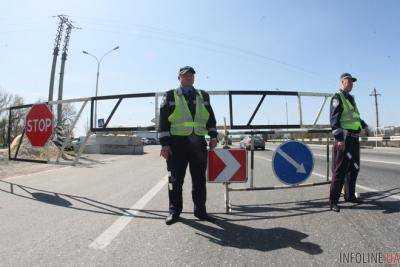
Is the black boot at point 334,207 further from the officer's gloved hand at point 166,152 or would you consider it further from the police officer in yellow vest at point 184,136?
the officer's gloved hand at point 166,152

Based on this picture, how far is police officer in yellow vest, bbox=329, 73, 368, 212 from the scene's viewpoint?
22.4 ft

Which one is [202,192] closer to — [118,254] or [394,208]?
[118,254]

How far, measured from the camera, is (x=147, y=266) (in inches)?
158

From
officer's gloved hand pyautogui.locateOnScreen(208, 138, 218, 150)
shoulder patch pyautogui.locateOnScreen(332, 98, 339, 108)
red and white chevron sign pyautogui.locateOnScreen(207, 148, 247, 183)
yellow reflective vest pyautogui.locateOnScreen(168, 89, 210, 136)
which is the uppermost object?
shoulder patch pyautogui.locateOnScreen(332, 98, 339, 108)

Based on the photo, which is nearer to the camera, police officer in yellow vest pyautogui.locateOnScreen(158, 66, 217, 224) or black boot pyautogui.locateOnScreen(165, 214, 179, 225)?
black boot pyautogui.locateOnScreen(165, 214, 179, 225)

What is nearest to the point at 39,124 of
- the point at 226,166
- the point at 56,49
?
the point at 226,166

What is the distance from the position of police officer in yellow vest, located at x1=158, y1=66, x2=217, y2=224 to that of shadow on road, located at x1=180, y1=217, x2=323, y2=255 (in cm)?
44

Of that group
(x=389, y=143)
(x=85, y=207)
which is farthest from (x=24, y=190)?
(x=389, y=143)

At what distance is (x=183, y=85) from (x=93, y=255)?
8.63ft

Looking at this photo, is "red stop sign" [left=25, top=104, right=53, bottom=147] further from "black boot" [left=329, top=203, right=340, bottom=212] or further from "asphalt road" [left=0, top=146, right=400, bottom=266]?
"black boot" [left=329, top=203, right=340, bottom=212]

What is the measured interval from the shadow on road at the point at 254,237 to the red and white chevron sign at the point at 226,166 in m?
1.04

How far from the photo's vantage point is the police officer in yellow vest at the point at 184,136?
6.07 meters

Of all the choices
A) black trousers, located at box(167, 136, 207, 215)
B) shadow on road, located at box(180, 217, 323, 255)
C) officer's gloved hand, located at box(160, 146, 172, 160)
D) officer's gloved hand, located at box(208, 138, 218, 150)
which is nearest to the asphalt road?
shadow on road, located at box(180, 217, 323, 255)

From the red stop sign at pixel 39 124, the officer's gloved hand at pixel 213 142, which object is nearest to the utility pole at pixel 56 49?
the red stop sign at pixel 39 124
